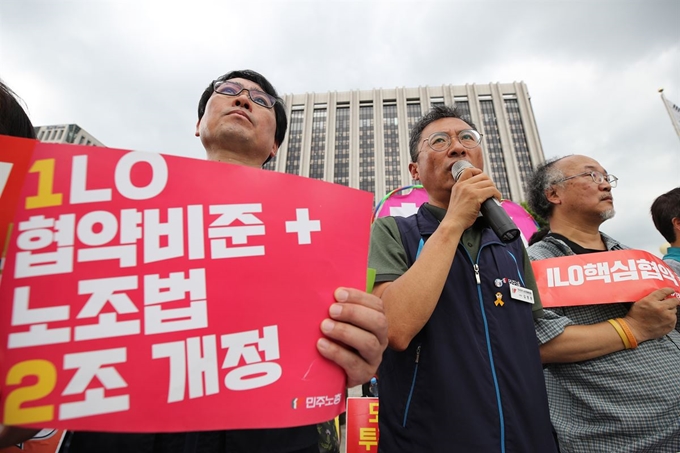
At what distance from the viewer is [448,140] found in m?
1.58

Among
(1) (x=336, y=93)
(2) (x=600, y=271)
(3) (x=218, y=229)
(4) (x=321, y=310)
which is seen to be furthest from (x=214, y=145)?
(1) (x=336, y=93)

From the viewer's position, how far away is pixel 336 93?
1937 inches

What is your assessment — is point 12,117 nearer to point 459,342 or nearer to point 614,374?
point 459,342

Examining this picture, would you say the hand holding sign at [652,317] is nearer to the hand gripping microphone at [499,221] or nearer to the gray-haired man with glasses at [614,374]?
the gray-haired man with glasses at [614,374]

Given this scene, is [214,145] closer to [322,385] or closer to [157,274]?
[157,274]

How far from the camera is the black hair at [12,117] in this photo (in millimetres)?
1165

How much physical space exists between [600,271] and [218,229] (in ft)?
5.96

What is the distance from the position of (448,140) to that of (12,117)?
1.79 m

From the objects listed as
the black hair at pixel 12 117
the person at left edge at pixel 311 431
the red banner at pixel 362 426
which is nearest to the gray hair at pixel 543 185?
the person at left edge at pixel 311 431

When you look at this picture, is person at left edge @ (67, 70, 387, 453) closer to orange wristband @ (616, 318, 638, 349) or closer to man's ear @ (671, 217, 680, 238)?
orange wristband @ (616, 318, 638, 349)

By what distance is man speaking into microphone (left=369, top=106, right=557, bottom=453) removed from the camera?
1.03 metres

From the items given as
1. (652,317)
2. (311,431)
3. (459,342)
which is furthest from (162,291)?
(652,317)

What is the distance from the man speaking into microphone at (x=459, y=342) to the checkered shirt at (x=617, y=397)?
1.46 feet

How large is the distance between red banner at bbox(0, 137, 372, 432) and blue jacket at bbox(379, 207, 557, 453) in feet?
1.46
